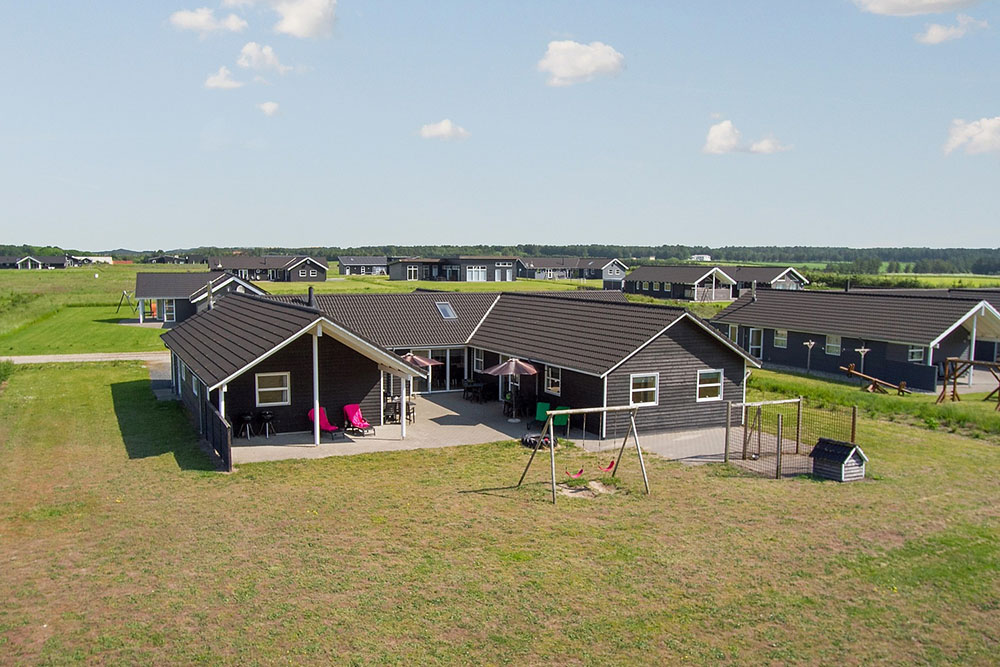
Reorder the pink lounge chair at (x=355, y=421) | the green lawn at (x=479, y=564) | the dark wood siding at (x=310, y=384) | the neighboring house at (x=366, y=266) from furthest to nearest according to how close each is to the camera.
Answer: the neighboring house at (x=366, y=266)
the pink lounge chair at (x=355, y=421)
the dark wood siding at (x=310, y=384)
the green lawn at (x=479, y=564)

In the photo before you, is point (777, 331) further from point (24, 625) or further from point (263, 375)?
point (24, 625)

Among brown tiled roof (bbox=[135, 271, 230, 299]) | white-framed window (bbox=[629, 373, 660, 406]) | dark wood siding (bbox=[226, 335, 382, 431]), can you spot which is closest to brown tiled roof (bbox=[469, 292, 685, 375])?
white-framed window (bbox=[629, 373, 660, 406])

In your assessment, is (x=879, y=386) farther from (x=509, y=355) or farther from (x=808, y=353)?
(x=509, y=355)

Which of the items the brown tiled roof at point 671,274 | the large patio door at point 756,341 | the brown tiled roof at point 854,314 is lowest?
the large patio door at point 756,341

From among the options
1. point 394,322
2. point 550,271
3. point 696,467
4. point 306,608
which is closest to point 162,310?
point 394,322

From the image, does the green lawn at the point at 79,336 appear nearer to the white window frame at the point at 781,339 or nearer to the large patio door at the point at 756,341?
the large patio door at the point at 756,341

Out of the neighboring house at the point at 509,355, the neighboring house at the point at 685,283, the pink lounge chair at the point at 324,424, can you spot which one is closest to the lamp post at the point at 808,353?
the neighboring house at the point at 509,355
